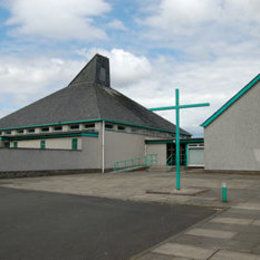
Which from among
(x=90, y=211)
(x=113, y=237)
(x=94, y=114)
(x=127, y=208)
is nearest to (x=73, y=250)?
(x=113, y=237)

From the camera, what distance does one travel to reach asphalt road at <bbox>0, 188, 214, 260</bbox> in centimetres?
670

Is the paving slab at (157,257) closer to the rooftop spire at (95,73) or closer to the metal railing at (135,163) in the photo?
the metal railing at (135,163)

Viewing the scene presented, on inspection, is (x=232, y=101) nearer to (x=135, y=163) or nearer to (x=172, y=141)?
(x=172, y=141)

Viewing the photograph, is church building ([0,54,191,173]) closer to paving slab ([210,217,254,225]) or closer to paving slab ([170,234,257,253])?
paving slab ([210,217,254,225])

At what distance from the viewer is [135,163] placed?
3775cm

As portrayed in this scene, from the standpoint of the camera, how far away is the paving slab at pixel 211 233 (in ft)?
25.4

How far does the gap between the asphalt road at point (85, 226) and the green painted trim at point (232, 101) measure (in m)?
17.6

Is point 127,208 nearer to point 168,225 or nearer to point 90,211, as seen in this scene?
point 90,211

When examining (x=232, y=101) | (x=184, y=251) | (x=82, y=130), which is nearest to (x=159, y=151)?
(x=82, y=130)

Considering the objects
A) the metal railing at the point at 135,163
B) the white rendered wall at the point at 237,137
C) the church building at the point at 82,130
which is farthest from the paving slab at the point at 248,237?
the metal railing at the point at 135,163

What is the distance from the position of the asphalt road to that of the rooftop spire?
3102 cm

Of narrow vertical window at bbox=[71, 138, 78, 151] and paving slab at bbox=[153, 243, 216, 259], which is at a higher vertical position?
narrow vertical window at bbox=[71, 138, 78, 151]

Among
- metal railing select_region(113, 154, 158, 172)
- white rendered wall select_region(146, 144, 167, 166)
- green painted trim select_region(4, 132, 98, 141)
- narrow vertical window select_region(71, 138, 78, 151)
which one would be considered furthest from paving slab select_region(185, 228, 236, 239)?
white rendered wall select_region(146, 144, 167, 166)

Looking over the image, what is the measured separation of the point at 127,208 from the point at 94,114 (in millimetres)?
22875
